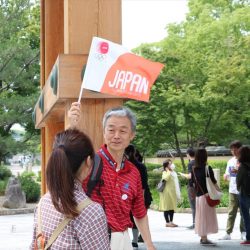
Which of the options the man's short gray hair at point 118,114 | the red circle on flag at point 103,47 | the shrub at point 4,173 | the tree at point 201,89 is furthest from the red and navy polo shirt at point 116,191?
the shrub at point 4,173

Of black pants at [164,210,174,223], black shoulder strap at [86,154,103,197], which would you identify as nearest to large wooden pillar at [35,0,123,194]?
black shoulder strap at [86,154,103,197]

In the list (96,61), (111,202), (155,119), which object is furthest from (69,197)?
(155,119)

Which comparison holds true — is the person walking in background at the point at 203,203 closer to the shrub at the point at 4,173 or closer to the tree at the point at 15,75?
the tree at the point at 15,75

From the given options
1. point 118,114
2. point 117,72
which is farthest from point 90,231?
point 117,72

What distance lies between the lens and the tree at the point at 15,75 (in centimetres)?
2234

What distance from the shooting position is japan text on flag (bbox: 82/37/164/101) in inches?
140

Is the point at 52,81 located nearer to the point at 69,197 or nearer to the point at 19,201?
the point at 69,197

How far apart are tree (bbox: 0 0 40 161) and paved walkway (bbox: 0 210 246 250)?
563cm

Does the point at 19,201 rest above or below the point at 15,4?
below

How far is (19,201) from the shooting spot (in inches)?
801

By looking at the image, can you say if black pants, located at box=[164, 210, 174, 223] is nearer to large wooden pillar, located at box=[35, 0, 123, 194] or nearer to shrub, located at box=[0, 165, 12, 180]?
large wooden pillar, located at box=[35, 0, 123, 194]

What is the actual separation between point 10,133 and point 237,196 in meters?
15.0

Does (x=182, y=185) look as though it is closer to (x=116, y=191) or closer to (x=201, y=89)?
(x=201, y=89)

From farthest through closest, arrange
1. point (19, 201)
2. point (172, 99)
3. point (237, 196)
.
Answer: point (172, 99)
point (19, 201)
point (237, 196)
